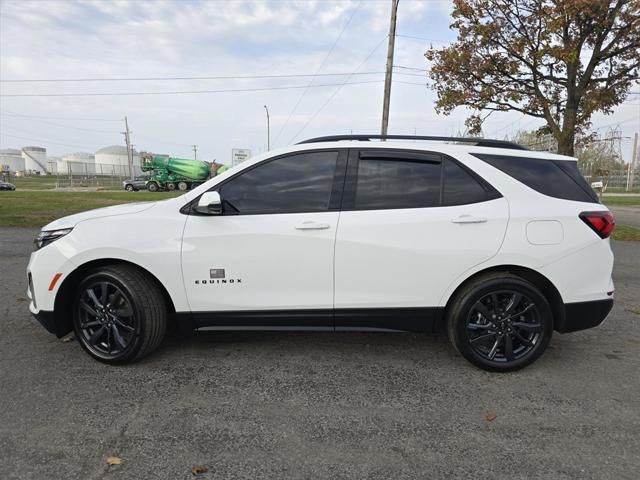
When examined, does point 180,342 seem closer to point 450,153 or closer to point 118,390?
point 118,390

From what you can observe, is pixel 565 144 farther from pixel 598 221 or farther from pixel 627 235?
pixel 598 221

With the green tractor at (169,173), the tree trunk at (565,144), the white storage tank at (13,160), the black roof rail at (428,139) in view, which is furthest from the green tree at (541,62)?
A: the white storage tank at (13,160)

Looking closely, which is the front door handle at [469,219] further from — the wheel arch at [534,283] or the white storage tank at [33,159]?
the white storage tank at [33,159]

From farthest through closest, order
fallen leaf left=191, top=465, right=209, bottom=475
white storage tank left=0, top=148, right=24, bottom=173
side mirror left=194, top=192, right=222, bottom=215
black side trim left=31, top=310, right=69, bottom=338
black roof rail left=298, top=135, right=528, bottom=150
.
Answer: white storage tank left=0, top=148, right=24, bottom=173
black roof rail left=298, top=135, right=528, bottom=150
black side trim left=31, top=310, right=69, bottom=338
side mirror left=194, top=192, right=222, bottom=215
fallen leaf left=191, top=465, right=209, bottom=475

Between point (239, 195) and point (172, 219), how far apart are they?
21.2 inches

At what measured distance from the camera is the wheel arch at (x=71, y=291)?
10.8ft

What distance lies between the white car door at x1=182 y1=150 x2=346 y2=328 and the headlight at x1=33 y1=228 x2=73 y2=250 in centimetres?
99

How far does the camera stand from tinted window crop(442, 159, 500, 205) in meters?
3.20

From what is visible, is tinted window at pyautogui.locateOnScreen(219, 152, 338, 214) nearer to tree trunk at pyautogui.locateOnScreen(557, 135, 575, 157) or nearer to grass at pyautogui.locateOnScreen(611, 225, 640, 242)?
tree trunk at pyautogui.locateOnScreen(557, 135, 575, 157)

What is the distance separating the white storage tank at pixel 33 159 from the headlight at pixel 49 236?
112751 millimetres

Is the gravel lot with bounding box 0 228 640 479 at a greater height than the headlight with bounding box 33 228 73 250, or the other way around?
the headlight with bounding box 33 228 73 250

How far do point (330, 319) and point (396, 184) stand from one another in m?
1.15

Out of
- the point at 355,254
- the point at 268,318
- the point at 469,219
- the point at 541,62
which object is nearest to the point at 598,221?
the point at 469,219

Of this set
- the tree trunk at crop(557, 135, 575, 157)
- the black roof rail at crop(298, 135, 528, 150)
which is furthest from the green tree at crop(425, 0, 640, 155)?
the black roof rail at crop(298, 135, 528, 150)
